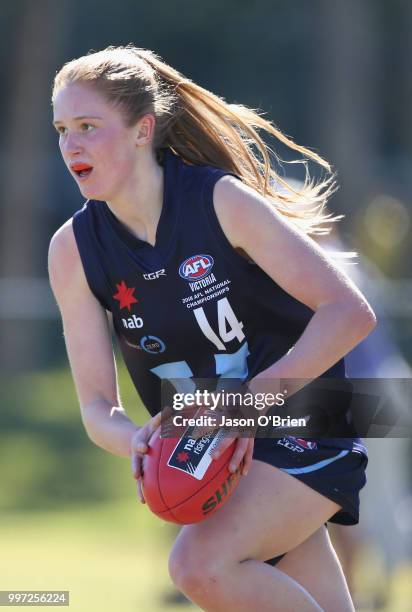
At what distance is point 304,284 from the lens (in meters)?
2.99

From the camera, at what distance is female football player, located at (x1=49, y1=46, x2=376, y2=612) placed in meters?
2.96

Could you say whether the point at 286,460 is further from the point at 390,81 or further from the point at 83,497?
the point at 390,81

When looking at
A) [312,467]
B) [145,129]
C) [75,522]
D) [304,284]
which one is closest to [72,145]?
[145,129]

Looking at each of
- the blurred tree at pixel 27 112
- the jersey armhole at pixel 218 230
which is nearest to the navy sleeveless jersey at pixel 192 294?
the jersey armhole at pixel 218 230

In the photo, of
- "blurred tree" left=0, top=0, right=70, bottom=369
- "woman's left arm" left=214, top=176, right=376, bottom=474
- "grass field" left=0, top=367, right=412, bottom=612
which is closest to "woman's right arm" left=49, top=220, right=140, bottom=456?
"woman's left arm" left=214, top=176, right=376, bottom=474

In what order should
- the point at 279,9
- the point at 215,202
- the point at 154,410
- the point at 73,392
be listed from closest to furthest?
the point at 215,202, the point at 154,410, the point at 73,392, the point at 279,9

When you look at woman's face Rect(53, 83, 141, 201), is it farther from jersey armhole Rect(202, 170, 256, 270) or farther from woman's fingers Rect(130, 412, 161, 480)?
woman's fingers Rect(130, 412, 161, 480)

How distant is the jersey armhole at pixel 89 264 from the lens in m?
3.34

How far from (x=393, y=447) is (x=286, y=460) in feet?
10.5

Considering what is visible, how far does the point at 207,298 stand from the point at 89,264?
1.23ft

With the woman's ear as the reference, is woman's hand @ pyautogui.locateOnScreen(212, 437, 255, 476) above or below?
below

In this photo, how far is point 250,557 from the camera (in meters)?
2.97

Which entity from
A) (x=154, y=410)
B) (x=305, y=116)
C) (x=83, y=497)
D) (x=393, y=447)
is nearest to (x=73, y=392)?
(x=83, y=497)

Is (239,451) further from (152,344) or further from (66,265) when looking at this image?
(66,265)
